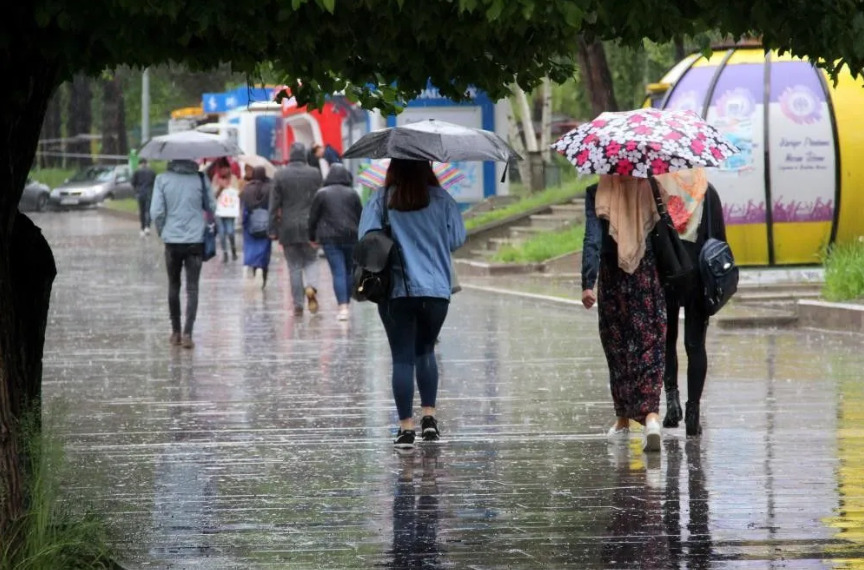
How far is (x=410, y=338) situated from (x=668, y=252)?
5.02 feet

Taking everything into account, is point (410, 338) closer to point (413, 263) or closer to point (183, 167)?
point (413, 263)

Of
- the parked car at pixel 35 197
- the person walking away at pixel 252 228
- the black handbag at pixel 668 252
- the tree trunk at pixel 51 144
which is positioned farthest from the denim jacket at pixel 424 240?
the tree trunk at pixel 51 144

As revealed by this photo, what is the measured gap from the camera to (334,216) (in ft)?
57.8

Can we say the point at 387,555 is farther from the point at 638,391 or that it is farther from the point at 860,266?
the point at 860,266

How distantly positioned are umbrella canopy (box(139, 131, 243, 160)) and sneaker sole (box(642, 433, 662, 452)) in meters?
8.33

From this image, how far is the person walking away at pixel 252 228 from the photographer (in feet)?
76.4

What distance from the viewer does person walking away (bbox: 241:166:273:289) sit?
917 inches

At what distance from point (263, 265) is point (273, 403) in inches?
454

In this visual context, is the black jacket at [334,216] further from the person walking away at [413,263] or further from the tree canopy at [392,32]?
the tree canopy at [392,32]

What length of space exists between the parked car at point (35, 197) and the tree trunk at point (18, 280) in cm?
4956

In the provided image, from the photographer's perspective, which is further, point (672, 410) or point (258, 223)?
point (258, 223)

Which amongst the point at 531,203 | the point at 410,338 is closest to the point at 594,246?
the point at 410,338

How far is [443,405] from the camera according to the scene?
11.6 meters

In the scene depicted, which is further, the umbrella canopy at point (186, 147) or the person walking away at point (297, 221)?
the person walking away at point (297, 221)
